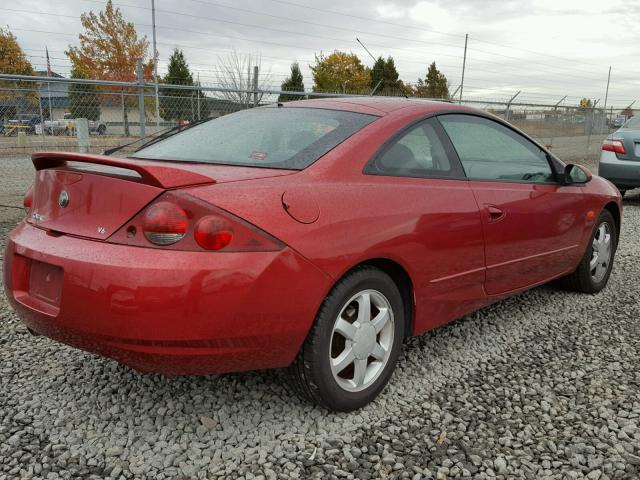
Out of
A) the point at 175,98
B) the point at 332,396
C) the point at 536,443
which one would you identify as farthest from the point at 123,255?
the point at 175,98

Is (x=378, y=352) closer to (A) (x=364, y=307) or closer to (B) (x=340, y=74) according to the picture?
(A) (x=364, y=307)

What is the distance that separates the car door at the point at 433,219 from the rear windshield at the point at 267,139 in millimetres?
257

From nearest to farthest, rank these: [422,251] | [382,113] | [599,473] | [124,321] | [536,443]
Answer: [124,321], [599,473], [536,443], [422,251], [382,113]

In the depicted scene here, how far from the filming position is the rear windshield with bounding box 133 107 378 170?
2.66 m

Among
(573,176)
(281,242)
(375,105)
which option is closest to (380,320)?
(281,242)

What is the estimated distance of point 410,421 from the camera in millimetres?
2611

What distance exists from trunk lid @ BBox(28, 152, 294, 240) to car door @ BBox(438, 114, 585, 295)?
1328 millimetres

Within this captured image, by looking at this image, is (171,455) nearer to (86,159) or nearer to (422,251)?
(86,159)

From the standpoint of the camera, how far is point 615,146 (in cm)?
941

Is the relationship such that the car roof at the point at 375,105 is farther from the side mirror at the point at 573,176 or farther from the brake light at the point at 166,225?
the brake light at the point at 166,225

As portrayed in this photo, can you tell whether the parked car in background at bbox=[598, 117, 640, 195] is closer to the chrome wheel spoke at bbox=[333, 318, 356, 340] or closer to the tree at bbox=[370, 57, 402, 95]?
the chrome wheel spoke at bbox=[333, 318, 356, 340]

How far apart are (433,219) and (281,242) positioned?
3.16 feet

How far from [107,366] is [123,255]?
1.22m

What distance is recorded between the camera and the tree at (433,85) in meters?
49.4
